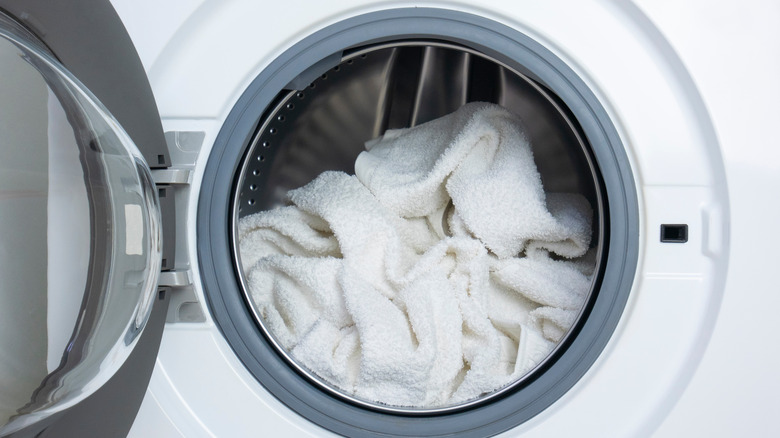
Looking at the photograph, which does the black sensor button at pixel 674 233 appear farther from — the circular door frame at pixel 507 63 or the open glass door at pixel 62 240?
the open glass door at pixel 62 240

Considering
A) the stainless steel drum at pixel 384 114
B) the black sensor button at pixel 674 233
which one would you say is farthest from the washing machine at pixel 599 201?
the stainless steel drum at pixel 384 114

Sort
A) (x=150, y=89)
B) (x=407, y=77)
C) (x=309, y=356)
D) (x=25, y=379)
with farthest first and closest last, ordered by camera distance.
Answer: (x=407, y=77) → (x=309, y=356) → (x=150, y=89) → (x=25, y=379)

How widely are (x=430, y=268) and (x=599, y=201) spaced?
25 centimetres

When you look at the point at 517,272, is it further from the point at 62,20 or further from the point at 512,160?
the point at 62,20

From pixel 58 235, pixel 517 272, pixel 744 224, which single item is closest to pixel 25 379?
pixel 58 235

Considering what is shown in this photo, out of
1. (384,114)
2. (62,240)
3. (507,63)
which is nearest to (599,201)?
(507,63)

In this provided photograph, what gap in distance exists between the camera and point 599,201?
711mm

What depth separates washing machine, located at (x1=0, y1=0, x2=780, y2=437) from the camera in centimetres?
61

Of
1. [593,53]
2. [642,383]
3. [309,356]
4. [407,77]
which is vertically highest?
[407,77]

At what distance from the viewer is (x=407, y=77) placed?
1009 mm

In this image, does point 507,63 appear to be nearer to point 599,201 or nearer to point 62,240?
point 599,201

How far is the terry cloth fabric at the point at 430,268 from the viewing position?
2.60ft

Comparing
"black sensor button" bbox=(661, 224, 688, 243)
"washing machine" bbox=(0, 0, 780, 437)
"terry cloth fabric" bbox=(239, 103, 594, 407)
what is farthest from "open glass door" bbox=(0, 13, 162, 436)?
"black sensor button" bbox=(661, 224, 688, 243)

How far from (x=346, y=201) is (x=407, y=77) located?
0.25 metres
